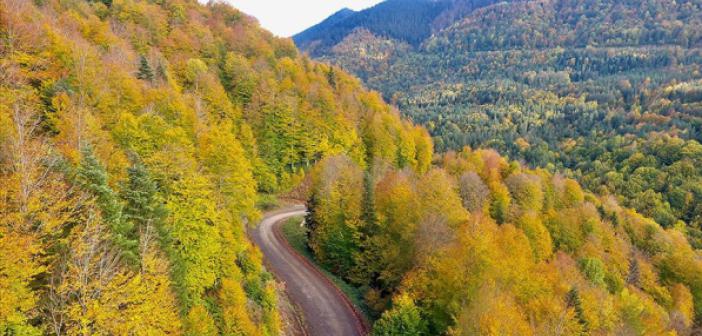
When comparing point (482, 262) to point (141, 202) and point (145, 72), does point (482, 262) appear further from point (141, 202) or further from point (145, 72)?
point (145, 72)

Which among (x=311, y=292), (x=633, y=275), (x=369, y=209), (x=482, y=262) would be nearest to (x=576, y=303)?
(x=482, y=262)

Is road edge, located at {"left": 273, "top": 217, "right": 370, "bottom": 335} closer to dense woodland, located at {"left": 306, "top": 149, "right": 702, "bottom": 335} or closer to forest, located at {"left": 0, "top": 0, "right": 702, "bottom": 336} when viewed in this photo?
dense woodland, located at {"left": 306, "top": 149, "right": 702, "bottom": 335}

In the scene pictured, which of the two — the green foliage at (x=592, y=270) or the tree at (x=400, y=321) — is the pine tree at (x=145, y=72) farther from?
the green foliage at (x=592, y=270)

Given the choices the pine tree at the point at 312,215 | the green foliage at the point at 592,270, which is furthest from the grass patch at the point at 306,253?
the green foliage at the point at 592,270

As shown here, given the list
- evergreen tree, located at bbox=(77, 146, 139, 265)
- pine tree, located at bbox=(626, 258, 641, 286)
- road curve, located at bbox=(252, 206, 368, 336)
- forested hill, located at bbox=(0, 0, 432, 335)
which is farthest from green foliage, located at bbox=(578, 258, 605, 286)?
evergreen tree, located at bbox=(77, 146, 139, 265)

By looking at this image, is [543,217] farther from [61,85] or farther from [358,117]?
[61,85]

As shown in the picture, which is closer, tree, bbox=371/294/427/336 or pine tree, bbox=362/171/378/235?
tree, bbox=371/294/427/336
